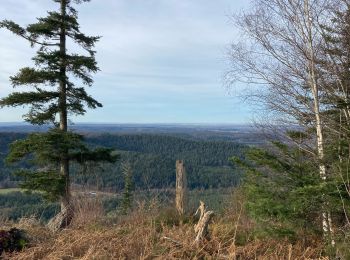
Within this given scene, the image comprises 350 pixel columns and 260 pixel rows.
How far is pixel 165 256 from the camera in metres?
5.55

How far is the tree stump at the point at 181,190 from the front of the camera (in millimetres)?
8883

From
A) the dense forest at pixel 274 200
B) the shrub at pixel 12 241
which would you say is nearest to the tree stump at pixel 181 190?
the dense forest at pixel 274 200

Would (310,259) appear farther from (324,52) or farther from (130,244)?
(324,52)

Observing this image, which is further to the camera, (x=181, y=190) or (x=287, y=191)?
(x=181, y=190)

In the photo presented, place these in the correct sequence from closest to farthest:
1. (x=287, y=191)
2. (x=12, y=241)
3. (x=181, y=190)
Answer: (x=12, y=241), (x=287, y=191), (x=181, y=190)

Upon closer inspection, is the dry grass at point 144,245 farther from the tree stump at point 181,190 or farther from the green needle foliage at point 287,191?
the tree stump at point 181,190

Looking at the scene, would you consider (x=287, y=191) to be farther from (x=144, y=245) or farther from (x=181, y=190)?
(x=181, y=190)

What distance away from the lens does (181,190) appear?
9.48 metres

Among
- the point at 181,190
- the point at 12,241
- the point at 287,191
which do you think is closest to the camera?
the point at 12,241

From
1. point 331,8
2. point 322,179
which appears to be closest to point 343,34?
point 331,8

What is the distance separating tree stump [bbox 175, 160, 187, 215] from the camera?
29.1 ft

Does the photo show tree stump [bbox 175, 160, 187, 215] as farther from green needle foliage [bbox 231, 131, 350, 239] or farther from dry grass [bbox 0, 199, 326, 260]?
green needle foliage [bbox 231, 131, 350, 239]

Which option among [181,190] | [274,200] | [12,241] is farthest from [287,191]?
[12,241]

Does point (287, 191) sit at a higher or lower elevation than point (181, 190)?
higher
